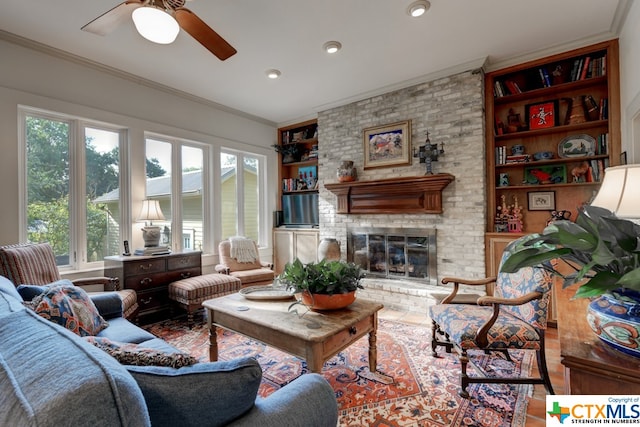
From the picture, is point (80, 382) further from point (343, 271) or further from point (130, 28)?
point (130, 28)

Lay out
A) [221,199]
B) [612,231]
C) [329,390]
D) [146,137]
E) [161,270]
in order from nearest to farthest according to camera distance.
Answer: [612,231] → [329,390] → [161,270] → [146,137] → [221,199]

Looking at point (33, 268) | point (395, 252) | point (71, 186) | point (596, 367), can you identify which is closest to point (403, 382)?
point (596, 367)

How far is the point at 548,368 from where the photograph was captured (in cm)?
232

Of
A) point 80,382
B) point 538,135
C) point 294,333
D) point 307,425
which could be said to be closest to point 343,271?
point 294,333

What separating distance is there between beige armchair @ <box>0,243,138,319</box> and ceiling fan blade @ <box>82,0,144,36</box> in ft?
5.88

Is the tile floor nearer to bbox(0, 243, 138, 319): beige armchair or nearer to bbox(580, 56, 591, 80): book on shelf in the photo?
bbox(580, 56, 591, 80): book on shelf

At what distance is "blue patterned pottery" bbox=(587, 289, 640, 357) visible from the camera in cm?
85

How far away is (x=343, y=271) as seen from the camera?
1.99m

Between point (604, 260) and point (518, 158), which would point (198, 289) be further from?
point (518, 158)

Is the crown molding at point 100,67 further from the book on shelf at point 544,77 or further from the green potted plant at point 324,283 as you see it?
the book on shelf at point 544,77

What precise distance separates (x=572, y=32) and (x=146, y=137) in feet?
15.6

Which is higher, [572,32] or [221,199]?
[572,32]

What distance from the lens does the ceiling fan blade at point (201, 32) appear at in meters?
1.92

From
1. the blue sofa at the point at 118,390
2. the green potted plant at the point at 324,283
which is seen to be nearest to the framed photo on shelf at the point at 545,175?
the green potted plant at the point at 324,283
